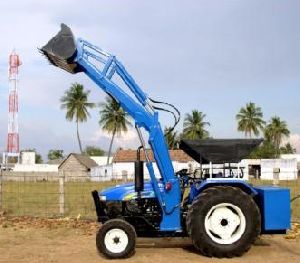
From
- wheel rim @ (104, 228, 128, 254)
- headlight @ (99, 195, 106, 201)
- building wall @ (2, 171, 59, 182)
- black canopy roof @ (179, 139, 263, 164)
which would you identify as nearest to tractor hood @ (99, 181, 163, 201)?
headlight @ (99, 195, 106, 201)

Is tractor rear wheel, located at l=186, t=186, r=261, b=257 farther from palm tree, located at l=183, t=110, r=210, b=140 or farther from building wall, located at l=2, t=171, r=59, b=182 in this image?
palm tree, located at l=183, t=110, r=210, b=140

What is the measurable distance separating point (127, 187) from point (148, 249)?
1.17m

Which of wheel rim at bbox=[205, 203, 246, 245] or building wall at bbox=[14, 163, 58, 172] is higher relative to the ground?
building wall at bbox=[14, 163, 58, 172]

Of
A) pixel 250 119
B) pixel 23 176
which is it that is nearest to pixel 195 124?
pixel 250 119

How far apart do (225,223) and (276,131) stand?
8649 centimetres

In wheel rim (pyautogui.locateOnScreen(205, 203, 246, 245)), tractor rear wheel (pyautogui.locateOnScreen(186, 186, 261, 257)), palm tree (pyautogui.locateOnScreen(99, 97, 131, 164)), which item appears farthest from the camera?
palm tree (pyautogui.locateOnScreen(99, 97, 131, 164))

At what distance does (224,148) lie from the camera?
8.98 m

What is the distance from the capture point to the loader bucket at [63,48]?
8.98m

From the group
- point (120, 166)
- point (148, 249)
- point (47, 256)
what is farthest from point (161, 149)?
point (120, 166)

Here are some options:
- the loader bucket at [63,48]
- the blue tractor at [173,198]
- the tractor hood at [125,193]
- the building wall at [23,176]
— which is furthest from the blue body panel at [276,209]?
the building wall at [23,176]

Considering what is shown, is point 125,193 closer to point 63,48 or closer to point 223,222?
point 223,222

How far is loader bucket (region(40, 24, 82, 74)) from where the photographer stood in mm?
8977

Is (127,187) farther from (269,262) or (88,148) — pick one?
(88,148)

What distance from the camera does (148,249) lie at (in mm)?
9695
